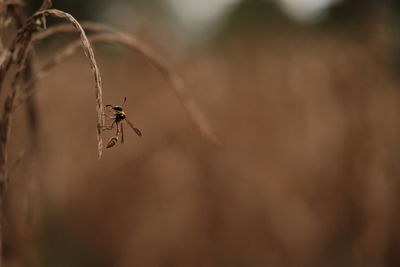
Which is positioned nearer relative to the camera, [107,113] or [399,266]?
[107,113]

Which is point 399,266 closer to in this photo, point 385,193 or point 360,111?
point 385,193

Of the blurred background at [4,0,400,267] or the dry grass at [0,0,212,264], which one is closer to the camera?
the dry grass at [0,0,212,264]

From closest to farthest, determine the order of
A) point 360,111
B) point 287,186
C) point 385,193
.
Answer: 1. point 385,193
2. point 360,111
3. point 287,186

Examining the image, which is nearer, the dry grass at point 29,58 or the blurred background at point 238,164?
the dry grass at point 29,58

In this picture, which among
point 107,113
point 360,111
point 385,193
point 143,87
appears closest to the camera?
point 107,113

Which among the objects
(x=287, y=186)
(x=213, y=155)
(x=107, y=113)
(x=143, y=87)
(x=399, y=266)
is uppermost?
(x=143, y=87)

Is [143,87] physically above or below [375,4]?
above

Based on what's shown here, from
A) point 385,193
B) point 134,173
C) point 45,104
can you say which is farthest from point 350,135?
point 45,104

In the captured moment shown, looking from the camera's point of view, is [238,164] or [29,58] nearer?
[29,58]
